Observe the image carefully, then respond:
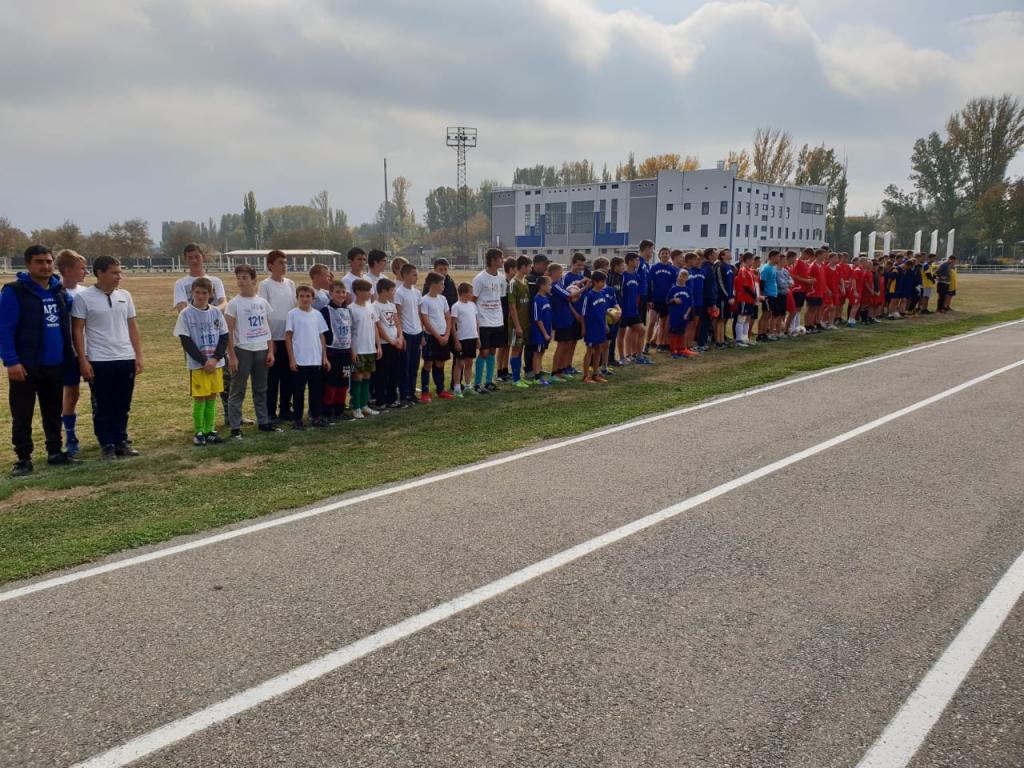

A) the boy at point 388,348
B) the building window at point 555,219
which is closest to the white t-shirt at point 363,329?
the boy at point 388,348

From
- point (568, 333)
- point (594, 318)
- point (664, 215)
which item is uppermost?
point (664, 215)

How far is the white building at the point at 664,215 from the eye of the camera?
85.4 metres

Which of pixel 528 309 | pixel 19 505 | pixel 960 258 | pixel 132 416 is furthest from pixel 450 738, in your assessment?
pixel 960 258

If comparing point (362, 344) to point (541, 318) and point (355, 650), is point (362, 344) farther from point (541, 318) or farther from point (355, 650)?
point (355, 650)

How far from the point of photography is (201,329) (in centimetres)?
789

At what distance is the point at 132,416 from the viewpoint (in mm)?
9719

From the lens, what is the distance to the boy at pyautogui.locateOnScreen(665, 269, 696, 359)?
1434 centimetres

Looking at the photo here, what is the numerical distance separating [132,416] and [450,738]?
27.6 ft

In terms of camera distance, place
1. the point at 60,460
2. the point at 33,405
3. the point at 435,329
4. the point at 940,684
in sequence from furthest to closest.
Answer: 1. the point at 435,329
2. the point at 60,460
3. the point at 33,405
4. the point at 940,684

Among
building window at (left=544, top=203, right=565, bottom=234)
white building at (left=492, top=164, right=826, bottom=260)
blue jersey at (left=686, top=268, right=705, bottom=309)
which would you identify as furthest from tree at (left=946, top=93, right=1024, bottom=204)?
blue jersey at (left=686, top=268, right=705, bottom=309)

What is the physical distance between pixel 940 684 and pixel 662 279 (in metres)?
11.8

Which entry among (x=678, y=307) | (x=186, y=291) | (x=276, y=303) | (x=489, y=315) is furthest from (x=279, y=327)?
(x=678, y=307)

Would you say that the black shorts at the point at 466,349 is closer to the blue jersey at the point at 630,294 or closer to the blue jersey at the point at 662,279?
the blue jersey at the point at 630,294

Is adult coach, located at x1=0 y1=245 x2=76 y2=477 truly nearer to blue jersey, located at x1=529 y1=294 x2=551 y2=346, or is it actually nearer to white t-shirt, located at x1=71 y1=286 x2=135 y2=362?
white t-shirt, located at x1=71 y1=286 x2=135 y2=362
